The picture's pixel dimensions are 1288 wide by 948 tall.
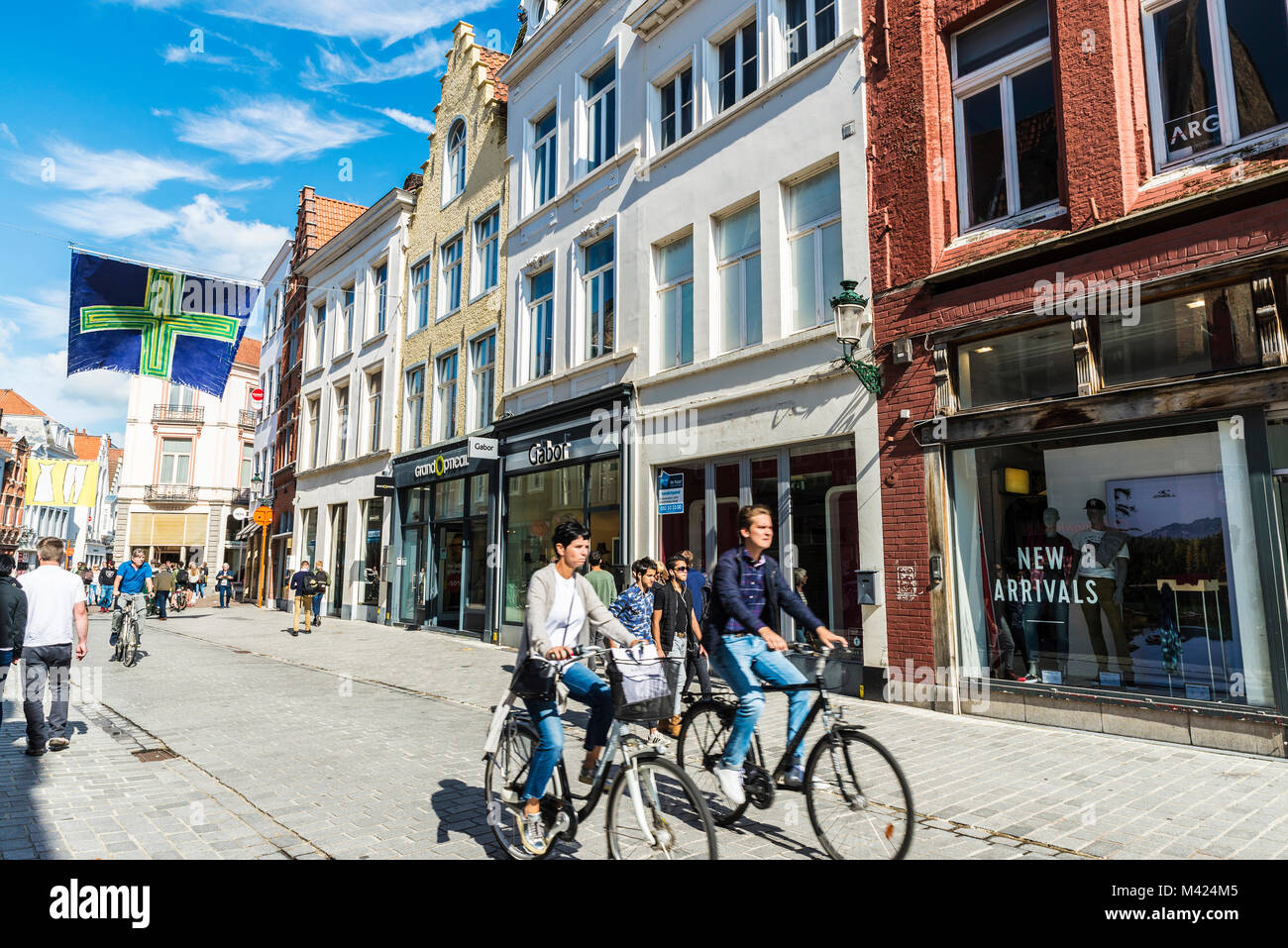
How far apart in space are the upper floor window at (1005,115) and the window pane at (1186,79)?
109 centimetres

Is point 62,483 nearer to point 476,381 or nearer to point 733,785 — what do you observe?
point 476,381

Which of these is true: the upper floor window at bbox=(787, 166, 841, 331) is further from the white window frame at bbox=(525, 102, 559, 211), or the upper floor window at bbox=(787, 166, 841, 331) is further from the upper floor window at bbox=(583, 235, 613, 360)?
the white window frame at bbox=(525, 102, 559, 211)

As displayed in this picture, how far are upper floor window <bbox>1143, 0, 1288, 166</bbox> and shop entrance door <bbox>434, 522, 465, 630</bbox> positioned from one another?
16114mm

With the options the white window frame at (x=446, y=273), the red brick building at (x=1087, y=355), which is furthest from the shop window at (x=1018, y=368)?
the white window frame at (x=446, y=273)

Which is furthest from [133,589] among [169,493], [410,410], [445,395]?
[169,493]

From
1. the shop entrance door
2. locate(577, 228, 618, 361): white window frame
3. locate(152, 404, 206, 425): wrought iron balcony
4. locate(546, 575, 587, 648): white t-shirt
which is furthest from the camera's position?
locate(152, 404, 206, 425): wrought iron balcony

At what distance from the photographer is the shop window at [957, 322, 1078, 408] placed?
8.30 m

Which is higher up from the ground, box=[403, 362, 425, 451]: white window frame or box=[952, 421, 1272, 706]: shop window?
box=[403, 362, 425, 451]: white window frame

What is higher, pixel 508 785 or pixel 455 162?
pixel 455 162

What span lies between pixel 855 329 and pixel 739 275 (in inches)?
133

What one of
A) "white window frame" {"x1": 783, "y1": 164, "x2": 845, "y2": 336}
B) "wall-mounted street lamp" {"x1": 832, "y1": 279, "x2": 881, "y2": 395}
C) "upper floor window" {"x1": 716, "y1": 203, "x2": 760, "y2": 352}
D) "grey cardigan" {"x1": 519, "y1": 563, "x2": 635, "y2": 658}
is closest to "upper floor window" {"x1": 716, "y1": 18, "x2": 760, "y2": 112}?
"upper floor window" {"x1": 716, "y1": 203, "x2": 760, "y2": 352}

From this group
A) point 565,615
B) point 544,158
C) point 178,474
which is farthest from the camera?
point 178,474

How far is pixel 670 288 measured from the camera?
14023mm
